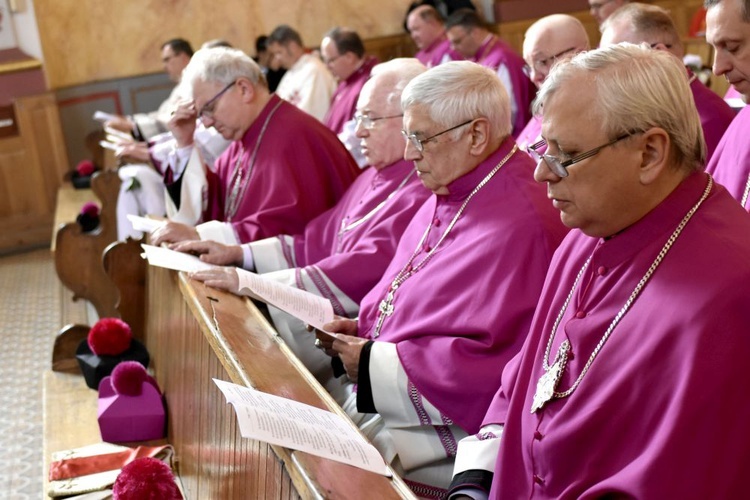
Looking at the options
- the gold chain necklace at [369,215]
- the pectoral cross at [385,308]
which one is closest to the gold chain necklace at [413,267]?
the pectoral cross at [385,308]

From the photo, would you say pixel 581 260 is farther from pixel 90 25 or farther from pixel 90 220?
pixel 90 25

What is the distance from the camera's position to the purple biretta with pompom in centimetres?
340

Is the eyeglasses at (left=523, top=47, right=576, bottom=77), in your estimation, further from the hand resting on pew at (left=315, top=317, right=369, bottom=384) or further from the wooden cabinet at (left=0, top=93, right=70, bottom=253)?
the wooden cabinet at (left=0, top=93, right=70, bottom=253)

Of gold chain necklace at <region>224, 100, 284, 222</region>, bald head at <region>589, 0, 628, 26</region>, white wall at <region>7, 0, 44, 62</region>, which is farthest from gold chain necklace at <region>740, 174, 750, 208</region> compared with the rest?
white wall at <region>7, 0, 44, 62</region>

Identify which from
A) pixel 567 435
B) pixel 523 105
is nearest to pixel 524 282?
pixel 567 435

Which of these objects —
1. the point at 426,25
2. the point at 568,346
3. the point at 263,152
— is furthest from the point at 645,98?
the point at 426,25

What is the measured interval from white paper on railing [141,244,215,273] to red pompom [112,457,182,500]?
3.24 feet

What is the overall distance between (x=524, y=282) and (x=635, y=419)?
93 cm

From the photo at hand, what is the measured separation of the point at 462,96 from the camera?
294 centimetres

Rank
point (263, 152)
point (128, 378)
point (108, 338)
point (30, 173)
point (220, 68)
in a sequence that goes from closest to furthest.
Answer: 1. point (128, 378)
2. point (108, 338)
3. point (220, 68)
4. point (263, 152)
5. point (30, 173)

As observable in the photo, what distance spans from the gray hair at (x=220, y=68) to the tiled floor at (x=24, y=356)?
2.08 m

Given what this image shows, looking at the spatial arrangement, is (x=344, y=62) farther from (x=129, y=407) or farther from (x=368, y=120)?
(x=129, y=407)

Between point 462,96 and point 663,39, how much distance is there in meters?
1.59

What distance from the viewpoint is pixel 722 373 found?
5.75 feet
